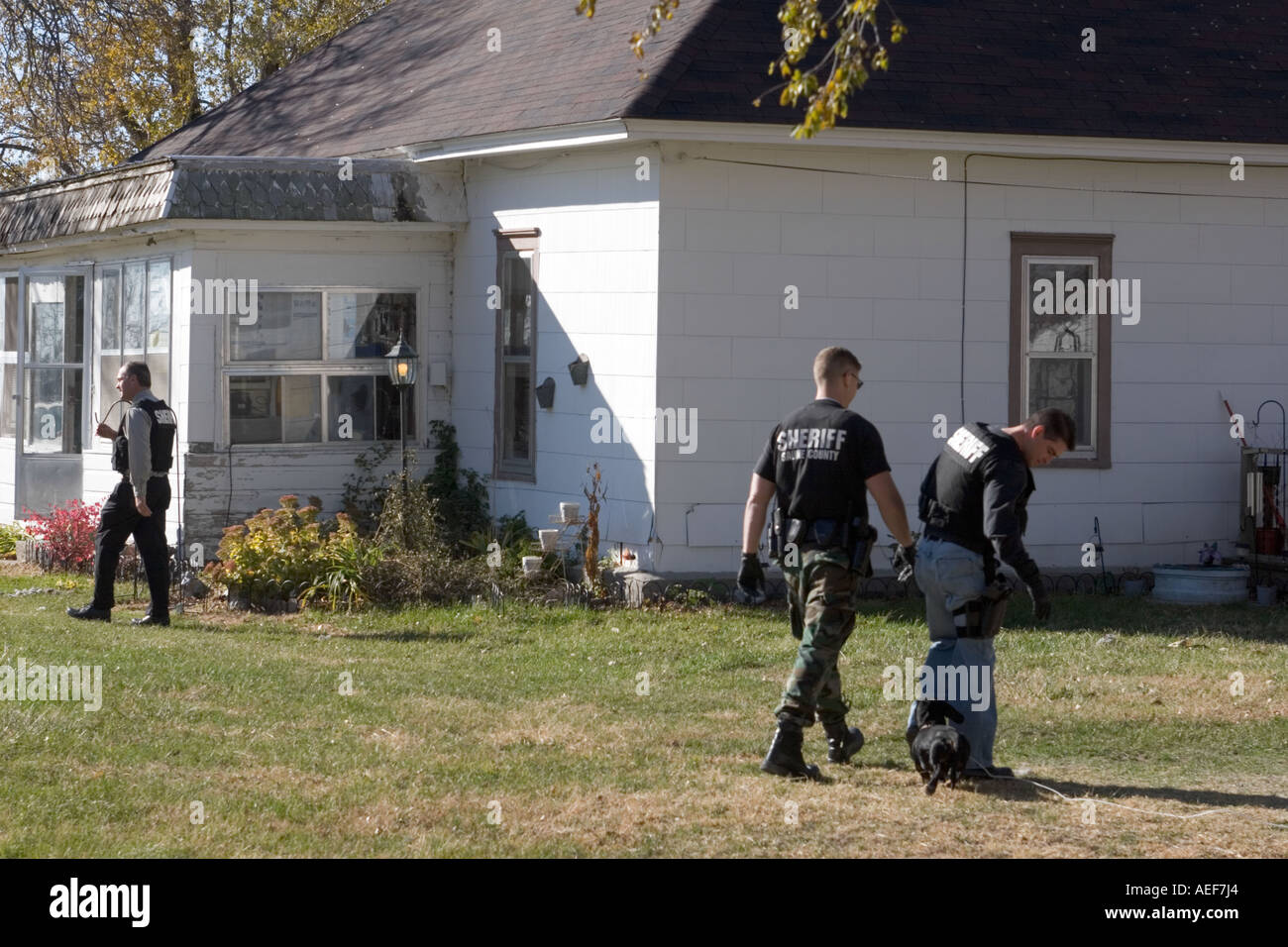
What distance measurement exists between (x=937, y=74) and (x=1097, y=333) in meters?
2.48

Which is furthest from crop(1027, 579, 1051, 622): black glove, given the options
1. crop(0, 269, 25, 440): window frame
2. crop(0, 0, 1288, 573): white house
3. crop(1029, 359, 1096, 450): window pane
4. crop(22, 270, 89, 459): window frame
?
crop(0, 269, 25, 440): window frame

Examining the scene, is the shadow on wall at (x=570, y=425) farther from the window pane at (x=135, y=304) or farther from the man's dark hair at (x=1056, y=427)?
the man's dark hair at (x=1056, y=427)

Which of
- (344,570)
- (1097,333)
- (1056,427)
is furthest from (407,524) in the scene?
(1056,427)

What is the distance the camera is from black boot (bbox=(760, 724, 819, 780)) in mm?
7410

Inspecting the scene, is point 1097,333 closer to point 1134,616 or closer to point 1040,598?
point 1134,616

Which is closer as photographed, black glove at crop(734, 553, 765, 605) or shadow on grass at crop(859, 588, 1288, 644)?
black glove at crop(734, 553, 765, 605)

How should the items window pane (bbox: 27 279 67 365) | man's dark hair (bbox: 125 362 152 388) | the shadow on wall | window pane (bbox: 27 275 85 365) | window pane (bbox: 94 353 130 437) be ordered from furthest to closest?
window pane (bbox: 27 279 67 365)
window pane (bbox: 27 275 85 365)
window pane (bbox: 94 353 130 437)
the shadow on wall
man's dark hair (bbox: 125 362 152 388)

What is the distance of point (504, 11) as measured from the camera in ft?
56.0

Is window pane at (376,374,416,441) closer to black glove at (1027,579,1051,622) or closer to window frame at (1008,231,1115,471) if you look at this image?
window frame at (1008,231,1115,471)

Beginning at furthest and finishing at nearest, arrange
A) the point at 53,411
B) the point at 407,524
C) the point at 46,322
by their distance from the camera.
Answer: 1. the point at 46,322
2. the point at 53,411
3. the point at 407,524

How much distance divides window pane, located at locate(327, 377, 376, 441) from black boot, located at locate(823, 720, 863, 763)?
7.71 metres

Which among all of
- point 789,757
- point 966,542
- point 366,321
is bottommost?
point 789,757

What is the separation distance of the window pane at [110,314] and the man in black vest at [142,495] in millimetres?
3552

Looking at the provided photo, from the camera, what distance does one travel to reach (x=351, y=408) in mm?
14469
